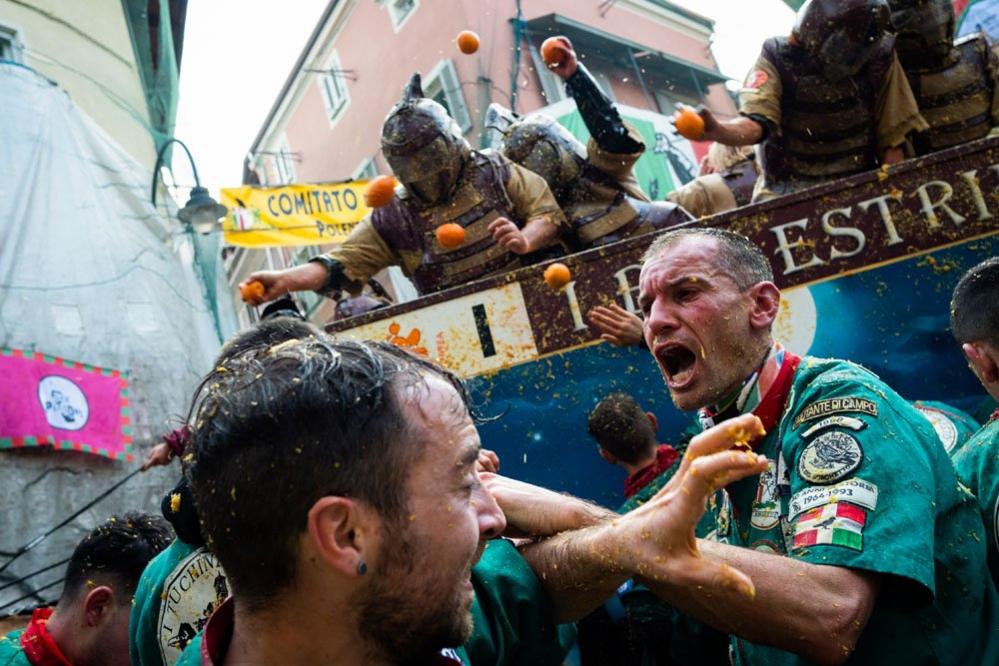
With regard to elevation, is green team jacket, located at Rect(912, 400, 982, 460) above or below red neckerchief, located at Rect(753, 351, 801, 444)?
below

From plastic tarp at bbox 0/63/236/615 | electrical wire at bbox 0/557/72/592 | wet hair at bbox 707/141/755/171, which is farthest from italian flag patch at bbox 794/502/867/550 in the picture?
electrical wire at bbox 0/557/72/592

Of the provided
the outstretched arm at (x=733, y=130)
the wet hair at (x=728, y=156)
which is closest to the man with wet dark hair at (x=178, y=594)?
the outstretched arm at (x=733, y=130)

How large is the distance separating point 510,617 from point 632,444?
A: 2.03 meters

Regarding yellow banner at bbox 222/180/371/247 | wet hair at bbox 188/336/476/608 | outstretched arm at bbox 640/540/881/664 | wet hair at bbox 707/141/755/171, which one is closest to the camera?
wet hair at bbox 188/336/476/608

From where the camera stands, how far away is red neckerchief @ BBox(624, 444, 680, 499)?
379 centimetres

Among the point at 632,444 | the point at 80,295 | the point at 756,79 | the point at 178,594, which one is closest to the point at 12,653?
the point at 178,594

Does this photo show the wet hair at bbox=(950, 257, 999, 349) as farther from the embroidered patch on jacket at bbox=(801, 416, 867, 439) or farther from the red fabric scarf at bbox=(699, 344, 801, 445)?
the embroidered patch on jacket at bbox=(801, 416, 867, 439)

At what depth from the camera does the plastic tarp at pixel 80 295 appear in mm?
7590

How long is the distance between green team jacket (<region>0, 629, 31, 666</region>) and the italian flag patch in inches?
106

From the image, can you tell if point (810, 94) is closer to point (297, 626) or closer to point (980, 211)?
point (980, 211)

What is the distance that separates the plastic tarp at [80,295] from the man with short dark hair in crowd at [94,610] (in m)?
4.46

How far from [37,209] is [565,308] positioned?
6621mm

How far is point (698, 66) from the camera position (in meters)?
24.2

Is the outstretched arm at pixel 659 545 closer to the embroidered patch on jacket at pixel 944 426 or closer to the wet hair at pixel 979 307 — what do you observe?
the wet hair at pixel 979 307
